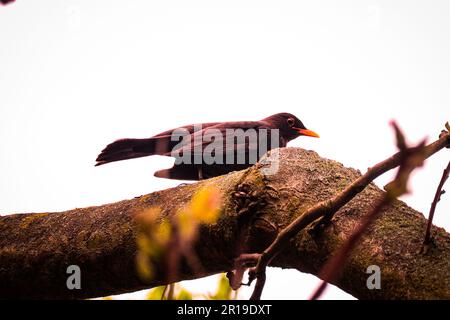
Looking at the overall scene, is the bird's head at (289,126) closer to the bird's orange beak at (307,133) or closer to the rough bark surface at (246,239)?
the bird's orange beak at (307,133)

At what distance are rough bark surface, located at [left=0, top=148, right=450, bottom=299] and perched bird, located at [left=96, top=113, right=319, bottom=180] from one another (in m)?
1.79

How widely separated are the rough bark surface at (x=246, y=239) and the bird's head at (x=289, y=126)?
11.0 feet

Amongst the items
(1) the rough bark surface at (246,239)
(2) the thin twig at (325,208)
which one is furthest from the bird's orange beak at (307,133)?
(2) the thin twig at (325,208)

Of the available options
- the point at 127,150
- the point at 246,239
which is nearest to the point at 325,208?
the point at 246,239

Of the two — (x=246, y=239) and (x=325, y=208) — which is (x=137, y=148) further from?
(x=325, y=208)

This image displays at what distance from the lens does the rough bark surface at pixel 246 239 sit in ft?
5.86

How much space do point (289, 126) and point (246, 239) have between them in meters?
4.09

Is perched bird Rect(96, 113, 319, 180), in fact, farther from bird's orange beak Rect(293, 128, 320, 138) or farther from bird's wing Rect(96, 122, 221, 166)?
bird's orange beak Rect(293, 128, 320, 138)

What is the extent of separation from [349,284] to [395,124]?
132 cm

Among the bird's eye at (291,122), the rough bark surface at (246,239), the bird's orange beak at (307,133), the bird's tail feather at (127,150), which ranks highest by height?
the bird's eye at (291,122)

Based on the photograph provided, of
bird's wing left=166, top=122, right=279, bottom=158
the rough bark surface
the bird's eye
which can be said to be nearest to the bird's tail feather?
bird's wing left=166, top=122, right=279, bottom=158

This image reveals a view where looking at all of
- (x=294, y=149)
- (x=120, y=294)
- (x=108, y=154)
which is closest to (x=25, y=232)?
(x=120, y=294)

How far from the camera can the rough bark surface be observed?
1.79 metres

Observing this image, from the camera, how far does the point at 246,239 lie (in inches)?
88.1
